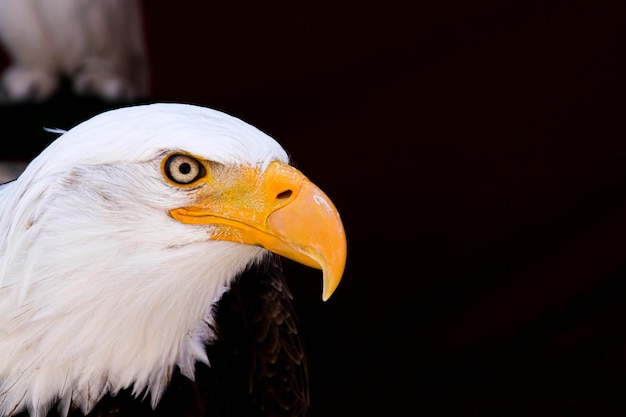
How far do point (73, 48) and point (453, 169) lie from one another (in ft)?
3.69

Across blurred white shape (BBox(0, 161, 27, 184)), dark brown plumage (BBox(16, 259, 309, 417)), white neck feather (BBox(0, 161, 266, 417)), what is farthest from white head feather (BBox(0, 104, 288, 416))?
blurred white shape (BBox(0, 161, 27, 184))

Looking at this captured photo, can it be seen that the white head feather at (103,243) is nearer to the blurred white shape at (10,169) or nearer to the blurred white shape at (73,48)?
the blurred white shape at (10,169)

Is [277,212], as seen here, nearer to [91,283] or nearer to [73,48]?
[91,283]

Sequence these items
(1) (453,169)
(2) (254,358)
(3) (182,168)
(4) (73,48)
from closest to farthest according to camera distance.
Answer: (3) (182,168) < (2) (254,358) < (1) (453,169) < (4) (73,48)

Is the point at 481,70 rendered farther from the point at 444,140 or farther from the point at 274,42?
the point at 274,42

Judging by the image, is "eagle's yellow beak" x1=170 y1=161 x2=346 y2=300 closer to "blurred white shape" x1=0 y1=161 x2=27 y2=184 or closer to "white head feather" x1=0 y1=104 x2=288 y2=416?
"white head feather" x1=0 y1=104 x2=288 y2=416

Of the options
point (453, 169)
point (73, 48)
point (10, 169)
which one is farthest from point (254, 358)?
point (73, 48)

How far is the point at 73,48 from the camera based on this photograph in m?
1.88

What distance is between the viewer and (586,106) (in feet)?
4.11

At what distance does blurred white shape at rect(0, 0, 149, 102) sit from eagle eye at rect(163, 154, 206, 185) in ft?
3.84

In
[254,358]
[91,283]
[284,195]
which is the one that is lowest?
[254,358]

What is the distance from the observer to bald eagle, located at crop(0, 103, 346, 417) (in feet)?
2.19

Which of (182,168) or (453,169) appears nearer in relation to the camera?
(182,168)

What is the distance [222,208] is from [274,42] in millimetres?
694
